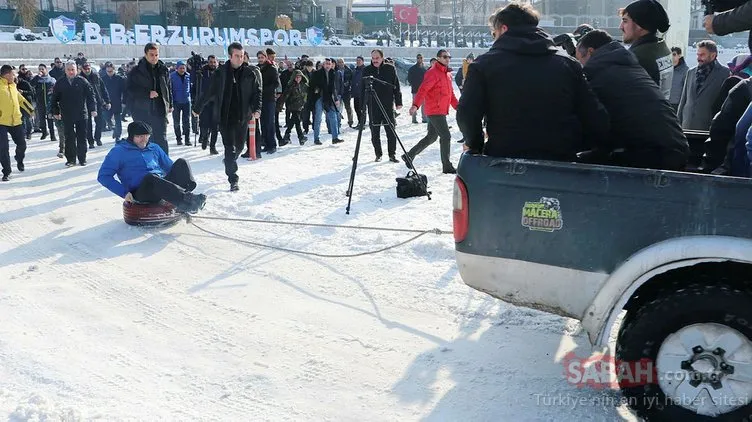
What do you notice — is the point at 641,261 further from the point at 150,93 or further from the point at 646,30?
the point at 150,93

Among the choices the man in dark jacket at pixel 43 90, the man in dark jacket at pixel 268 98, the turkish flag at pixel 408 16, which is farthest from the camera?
the turkish flag at pixel 408 16

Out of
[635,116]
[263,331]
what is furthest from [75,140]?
[635,116]

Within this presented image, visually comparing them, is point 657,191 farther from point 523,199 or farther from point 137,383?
point 137,383

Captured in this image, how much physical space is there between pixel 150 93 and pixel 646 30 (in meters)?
7.38

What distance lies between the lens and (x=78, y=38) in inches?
1430

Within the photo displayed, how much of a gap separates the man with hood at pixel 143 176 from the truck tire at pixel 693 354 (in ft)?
17.2

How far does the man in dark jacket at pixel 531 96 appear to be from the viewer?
3564mm

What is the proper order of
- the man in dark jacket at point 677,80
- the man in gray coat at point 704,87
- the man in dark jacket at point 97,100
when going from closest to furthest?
the man in gray coat at point 704,87, the man in dark jacket at point 677,80, the man in dark jacket at point 97,100

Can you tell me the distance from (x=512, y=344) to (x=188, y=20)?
50261 millimetres

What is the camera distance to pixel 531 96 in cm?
358

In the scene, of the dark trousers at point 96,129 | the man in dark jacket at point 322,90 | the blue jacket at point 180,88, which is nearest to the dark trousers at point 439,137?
the man in dark jacket at point 322,90

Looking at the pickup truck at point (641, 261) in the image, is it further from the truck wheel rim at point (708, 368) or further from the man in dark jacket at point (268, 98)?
the man in dark jacket at point (268, 98)

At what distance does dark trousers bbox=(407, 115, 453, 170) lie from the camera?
32.7ft

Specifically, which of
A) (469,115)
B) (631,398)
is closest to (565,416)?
(631,398)
